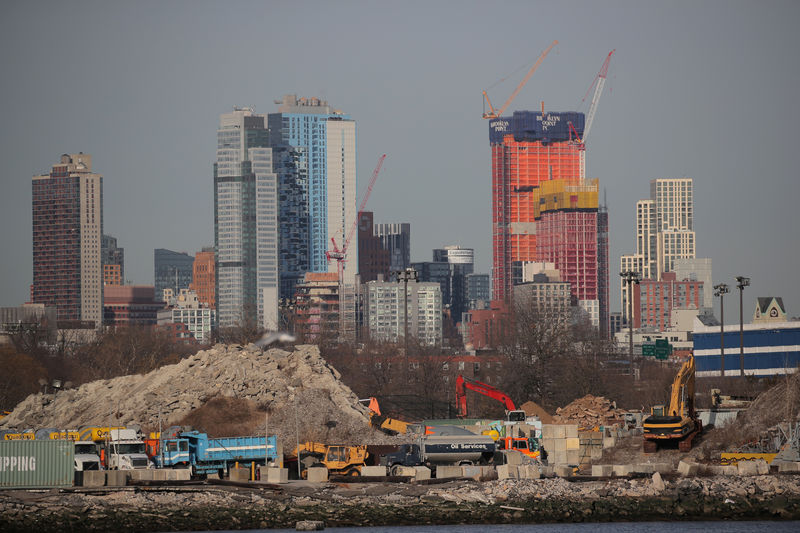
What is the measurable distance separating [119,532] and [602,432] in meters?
32.3

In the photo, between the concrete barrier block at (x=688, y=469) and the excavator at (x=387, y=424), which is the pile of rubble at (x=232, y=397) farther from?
the concrete barrier block at (x=688, y=469)

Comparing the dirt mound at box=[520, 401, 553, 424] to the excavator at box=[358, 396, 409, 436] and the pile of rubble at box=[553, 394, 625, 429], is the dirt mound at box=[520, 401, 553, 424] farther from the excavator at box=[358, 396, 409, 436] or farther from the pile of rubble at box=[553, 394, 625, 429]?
the excavator at box=[358, 396, 409, 436]

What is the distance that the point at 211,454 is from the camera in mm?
59250

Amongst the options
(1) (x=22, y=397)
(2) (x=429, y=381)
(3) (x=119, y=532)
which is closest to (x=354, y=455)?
(3) (x=119, y=532)

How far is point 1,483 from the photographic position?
178 ft

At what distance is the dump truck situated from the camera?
194 ft

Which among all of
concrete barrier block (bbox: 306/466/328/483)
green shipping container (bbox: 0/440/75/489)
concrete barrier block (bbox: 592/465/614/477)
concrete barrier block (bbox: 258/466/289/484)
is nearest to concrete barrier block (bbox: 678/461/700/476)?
concrete barrier block (bbox: 592/465/614/477)

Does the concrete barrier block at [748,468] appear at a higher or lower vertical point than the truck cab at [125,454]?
lower

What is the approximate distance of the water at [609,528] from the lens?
47.6m

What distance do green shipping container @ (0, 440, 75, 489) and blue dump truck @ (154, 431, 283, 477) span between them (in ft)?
17.8

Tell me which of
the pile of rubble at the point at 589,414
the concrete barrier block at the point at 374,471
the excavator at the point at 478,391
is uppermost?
the excavator at the point at 478,391

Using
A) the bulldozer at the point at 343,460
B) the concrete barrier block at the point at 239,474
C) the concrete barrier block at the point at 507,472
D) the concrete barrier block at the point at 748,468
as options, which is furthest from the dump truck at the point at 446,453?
the concrete barrier block at the point at 748,468

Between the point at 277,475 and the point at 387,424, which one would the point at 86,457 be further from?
the point at 387,424

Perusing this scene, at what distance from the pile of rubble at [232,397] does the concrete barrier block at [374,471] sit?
35.6ft
